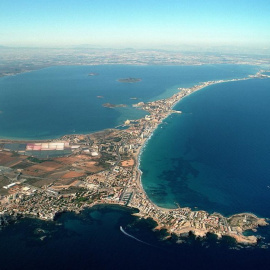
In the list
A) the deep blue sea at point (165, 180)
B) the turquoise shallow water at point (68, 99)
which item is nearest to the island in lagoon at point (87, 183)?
the deep blue sea at point (165, 180)

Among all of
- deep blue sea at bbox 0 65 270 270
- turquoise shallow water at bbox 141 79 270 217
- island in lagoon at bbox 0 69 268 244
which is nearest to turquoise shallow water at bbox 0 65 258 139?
deep blue sea at bbox 0 65 270 270

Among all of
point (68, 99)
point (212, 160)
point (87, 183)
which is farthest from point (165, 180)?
point (68, 99)

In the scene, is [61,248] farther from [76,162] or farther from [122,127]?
[122,127]

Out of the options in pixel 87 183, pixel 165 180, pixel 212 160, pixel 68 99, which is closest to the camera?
pixel 87 183

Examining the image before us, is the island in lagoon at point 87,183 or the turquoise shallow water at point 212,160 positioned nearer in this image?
the island in lagoon at point 87,183

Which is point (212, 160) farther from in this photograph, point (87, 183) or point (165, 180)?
point (87, 183)

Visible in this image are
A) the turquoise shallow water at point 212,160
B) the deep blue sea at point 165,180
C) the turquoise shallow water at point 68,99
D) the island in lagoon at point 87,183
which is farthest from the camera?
the turquoise shallow water at point 68,99

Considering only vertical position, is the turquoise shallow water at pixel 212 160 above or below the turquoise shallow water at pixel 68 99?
below

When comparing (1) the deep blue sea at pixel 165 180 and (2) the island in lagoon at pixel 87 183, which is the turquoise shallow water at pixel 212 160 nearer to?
(1) the deep blue sea at pixel 165 180
